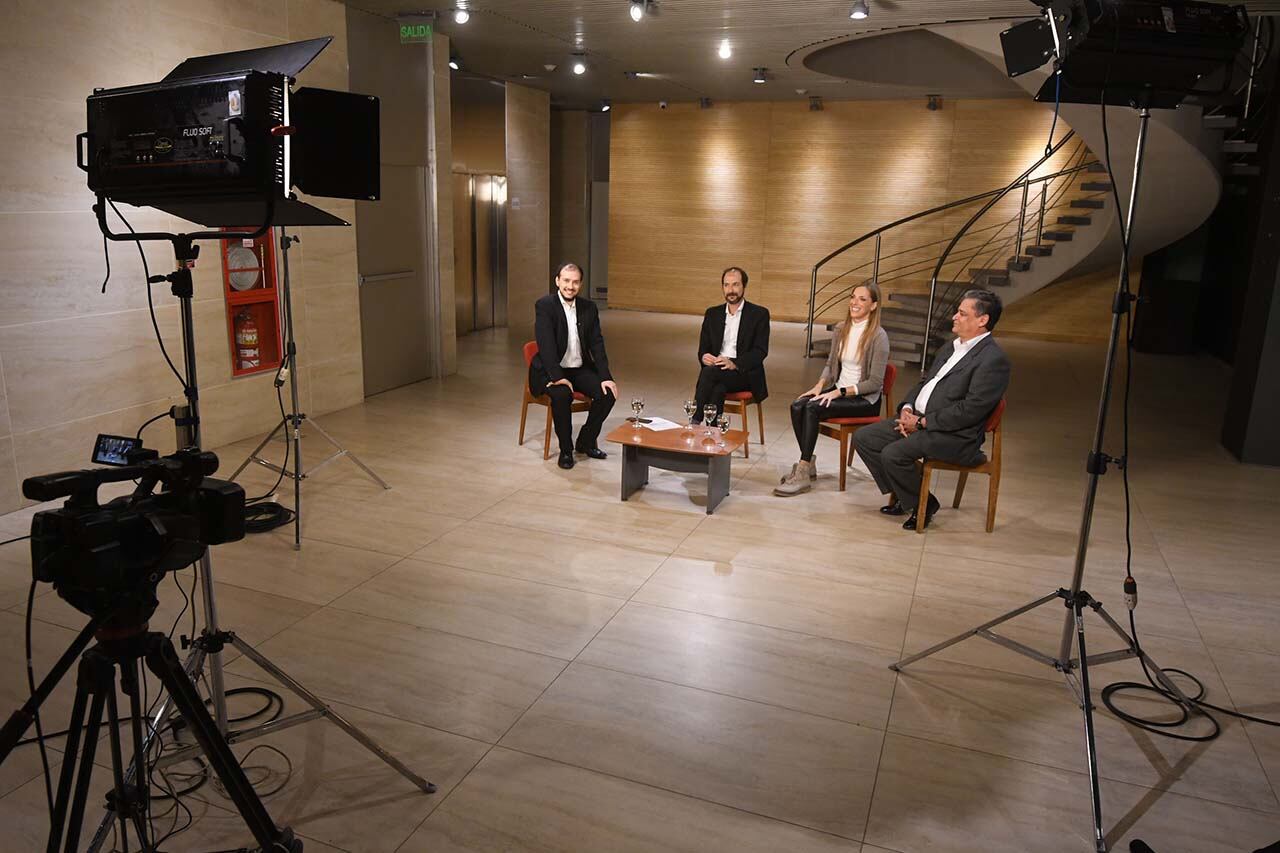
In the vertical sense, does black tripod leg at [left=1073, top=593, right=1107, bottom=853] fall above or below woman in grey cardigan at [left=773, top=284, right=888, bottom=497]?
below

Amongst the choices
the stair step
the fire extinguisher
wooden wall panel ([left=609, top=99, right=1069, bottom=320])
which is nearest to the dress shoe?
the fire extinguisher

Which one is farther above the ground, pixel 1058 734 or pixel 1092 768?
pixel 1092 768

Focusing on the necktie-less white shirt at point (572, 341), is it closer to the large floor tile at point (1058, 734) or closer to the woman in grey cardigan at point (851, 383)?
the woman in grey cardigan at point (851, 383)

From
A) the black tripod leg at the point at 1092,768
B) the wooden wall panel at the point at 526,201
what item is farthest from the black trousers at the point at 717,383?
the wooden wall panel at the point at 526,201

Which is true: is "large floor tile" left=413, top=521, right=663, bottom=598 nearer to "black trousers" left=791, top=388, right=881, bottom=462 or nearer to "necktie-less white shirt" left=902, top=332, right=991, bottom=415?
"black trousers" left=791, top=388, right=881, bottom=462

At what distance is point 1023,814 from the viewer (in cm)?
267

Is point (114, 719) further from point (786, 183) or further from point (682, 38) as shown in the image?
point (786, 183)

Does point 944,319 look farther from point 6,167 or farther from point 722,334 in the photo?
point 6,167

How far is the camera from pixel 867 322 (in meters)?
5.62


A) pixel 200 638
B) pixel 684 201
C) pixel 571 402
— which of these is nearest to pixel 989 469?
pixel 571 402

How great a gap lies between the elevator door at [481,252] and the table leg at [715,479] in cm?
688

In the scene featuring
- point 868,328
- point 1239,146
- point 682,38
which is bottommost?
point 868,328

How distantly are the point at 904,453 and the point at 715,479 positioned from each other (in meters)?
1.05

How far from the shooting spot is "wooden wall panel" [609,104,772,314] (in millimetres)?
13555
